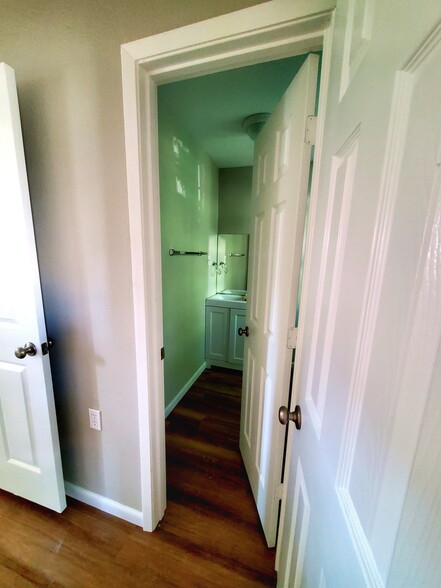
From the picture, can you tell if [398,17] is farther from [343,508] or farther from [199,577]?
[199,577]

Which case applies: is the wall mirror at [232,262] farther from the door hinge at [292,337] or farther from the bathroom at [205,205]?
the door hinge at [292,337]

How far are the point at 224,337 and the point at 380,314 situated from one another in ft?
8.17

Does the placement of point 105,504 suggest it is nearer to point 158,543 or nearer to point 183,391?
point 158,543

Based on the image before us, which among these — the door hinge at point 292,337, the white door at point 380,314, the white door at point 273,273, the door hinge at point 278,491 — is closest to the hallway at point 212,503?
the white door at point 273,273

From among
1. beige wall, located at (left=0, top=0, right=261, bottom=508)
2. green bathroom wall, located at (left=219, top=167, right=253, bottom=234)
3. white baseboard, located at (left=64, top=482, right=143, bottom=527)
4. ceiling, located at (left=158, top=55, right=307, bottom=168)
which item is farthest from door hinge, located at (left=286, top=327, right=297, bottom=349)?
green bathroom wall, located at (left=219, top=167, right=253, bottom=234)

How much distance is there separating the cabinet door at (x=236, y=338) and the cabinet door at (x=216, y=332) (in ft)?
0.20

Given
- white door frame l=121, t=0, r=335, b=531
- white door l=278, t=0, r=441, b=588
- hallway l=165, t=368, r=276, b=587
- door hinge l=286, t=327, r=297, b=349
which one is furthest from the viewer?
hallway l=165, t=368, r=276, b=587

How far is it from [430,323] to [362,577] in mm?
371

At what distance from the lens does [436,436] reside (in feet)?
0.69

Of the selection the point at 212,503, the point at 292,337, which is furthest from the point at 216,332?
the point at 292,337

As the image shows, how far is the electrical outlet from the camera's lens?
3.77 ft

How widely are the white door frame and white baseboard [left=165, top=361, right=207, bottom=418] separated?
0.86 meters

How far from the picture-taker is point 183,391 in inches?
91.0

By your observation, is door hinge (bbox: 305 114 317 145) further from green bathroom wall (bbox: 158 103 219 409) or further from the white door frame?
green bathroom wall (bbox: 158 103 219 409)
